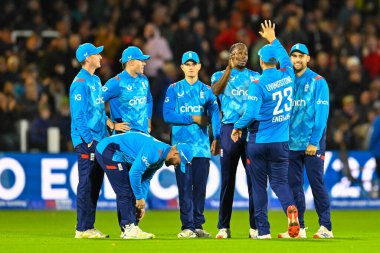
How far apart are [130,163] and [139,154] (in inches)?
25.6

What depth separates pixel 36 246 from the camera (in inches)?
550

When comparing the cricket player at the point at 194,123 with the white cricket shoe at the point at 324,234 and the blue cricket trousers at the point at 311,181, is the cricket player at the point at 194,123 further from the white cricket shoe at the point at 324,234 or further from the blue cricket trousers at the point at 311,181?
the white cricket shoe at the point at 324,234

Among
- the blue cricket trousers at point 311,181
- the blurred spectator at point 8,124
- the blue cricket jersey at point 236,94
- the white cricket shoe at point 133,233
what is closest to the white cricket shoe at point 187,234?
the white cricket shoe at point 133,233

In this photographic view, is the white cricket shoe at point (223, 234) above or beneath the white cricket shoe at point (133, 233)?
beneath

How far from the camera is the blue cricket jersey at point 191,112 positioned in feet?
52.6

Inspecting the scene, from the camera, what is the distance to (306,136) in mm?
15555

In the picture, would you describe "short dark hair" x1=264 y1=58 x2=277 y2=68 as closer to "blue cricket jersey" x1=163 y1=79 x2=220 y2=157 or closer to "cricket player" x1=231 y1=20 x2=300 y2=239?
"cricket player" x1=231 y1=20 x2=300 y2=239

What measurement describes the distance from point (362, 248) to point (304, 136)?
2479 mm

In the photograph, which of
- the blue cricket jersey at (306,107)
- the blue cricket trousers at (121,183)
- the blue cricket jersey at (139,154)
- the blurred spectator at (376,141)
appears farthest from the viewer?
the blurred spectator at (376,141)

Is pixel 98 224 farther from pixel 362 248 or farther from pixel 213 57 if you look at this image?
pixel 213 57

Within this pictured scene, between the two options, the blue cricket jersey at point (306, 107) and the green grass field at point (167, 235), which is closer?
the green grass field at point (167, 235)

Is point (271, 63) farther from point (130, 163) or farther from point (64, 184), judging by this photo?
point (64, 184)

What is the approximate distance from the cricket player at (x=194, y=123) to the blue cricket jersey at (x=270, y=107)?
4.48 feet

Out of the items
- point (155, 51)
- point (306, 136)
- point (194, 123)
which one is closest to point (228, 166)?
point (194, 123)
